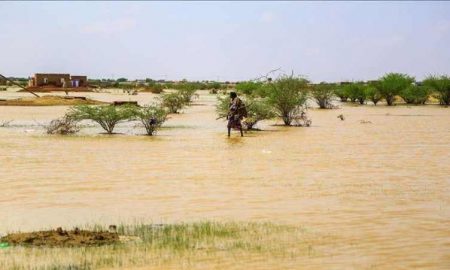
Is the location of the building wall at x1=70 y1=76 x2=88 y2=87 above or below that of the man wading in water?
above

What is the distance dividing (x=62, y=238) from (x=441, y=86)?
157 ft

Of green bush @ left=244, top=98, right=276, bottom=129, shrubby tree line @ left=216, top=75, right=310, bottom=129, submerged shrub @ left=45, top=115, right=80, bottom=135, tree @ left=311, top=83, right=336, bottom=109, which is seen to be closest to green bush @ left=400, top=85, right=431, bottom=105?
tree @ left=311, top=83, right=336, bottom=109

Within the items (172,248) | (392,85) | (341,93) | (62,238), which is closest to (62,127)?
(62,238)

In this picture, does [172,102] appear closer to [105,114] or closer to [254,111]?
[254,111]

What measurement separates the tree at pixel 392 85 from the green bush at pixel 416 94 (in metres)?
0.38

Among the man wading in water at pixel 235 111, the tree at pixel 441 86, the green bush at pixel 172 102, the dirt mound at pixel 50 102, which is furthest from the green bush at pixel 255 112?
the tree at pixel 441 86

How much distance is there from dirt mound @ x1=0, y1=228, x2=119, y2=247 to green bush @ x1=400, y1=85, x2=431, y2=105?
49.7 m

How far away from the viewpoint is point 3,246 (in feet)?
28.6

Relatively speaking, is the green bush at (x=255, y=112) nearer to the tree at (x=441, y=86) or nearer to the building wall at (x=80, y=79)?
the tree at (x=441, y=86)

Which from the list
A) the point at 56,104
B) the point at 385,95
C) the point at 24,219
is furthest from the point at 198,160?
the point at 385,95

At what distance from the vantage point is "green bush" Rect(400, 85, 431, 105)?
2211 inches

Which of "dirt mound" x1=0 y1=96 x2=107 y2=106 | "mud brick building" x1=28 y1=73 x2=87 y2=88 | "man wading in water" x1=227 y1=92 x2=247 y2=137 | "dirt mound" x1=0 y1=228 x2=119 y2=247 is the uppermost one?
"mud brick building" x1=28 y1=73 x2=87 y2=88

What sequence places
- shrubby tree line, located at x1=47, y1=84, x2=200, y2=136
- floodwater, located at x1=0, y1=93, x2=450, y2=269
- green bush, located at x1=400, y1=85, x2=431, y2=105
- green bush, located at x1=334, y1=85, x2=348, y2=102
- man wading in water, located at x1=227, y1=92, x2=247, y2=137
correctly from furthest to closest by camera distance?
green bush, located at x1=334, y1=85, x2=348, y2=102
green bush, located at x1=400, y1=85, x2=431, y2=105
shrubby tree line, located at x1=47, y1=84, x2=200, y2=136
man wading in water, located at x1=227, y1=92, x2=247, y2=137
floodwater, located at x1=0, y1=93, x2=450, y2=269

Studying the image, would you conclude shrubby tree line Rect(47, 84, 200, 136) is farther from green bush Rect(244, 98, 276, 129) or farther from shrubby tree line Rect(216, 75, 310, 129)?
shrubby tree line Rect(216, 75, 310, 129)
